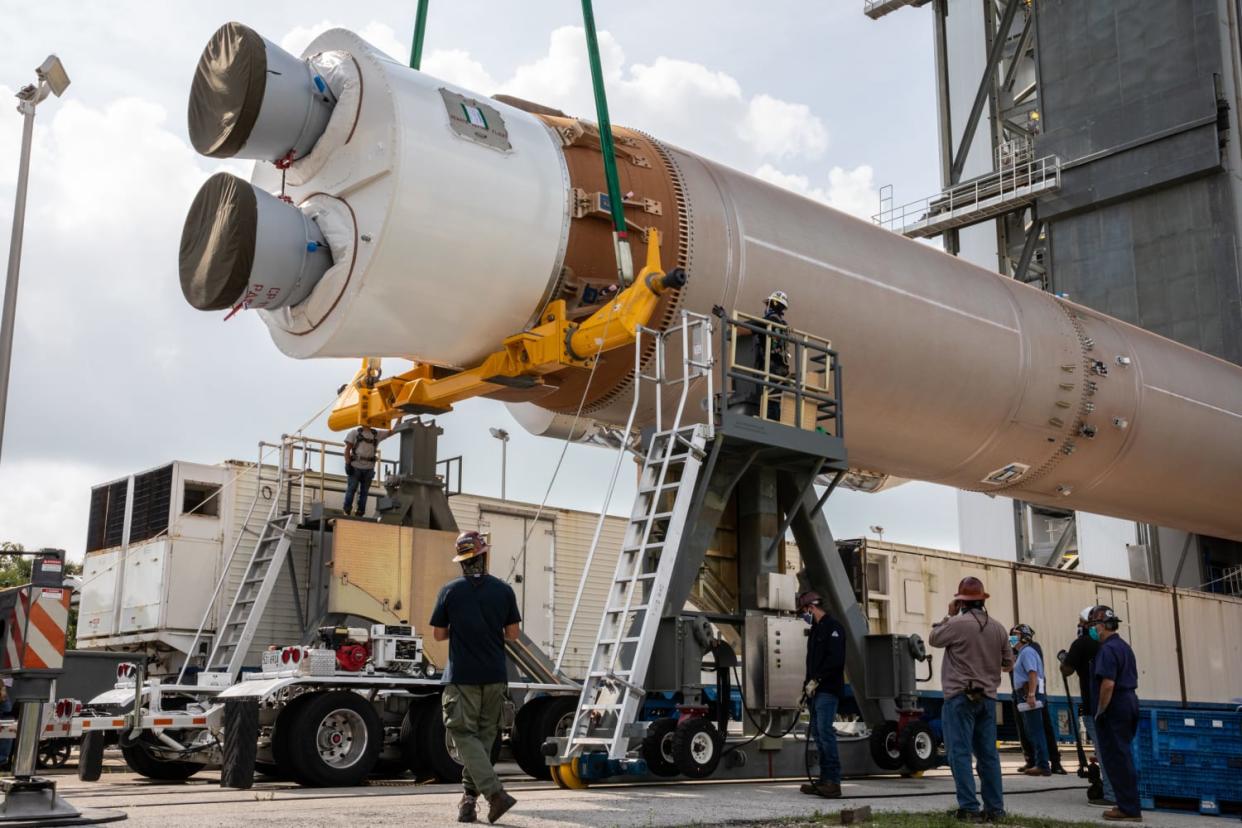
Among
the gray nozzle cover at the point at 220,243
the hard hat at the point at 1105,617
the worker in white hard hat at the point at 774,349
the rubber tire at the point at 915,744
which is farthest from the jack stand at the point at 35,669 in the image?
the rubber tire at the point at 915,744

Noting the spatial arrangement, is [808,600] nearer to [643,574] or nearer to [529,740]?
[643,574]

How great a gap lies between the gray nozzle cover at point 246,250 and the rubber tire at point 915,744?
5.75 meters

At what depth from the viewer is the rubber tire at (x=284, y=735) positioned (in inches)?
349

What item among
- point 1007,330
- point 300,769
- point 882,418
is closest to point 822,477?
point 882,418

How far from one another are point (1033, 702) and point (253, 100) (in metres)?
8.30

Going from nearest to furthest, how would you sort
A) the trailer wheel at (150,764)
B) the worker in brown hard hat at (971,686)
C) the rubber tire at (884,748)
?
the worker in brown hard hat at (971,686) → the rubber tire at (884,748) → the trailer wheel at (150,764)

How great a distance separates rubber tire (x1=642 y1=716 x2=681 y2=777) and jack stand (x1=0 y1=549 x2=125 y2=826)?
3.55m

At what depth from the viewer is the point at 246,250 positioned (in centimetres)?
845

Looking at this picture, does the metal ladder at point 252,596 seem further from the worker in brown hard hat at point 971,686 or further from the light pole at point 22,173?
the worker in brown hard hat at point 971,686

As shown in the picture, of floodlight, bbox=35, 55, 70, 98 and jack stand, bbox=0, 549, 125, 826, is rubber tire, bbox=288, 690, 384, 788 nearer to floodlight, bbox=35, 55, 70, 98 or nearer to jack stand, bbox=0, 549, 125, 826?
jack stand, bbox=0, 549, 125, 826

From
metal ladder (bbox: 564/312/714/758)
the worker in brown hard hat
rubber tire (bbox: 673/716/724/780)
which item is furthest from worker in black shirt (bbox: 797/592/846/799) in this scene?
the worker in brown hard hat

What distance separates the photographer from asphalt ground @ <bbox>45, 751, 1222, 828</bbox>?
6051 mm

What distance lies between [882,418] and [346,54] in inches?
216

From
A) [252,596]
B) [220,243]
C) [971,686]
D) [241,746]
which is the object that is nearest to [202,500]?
[252,596]
